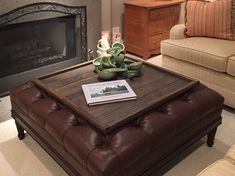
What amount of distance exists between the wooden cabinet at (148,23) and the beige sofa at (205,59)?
55cm

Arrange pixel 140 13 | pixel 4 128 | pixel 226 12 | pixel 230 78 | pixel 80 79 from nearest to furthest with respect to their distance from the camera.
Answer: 1. pixel 80 79
2. pixel 4 128
3. pixel 230 78
4. pixel 226 12
5. pixel 140 13

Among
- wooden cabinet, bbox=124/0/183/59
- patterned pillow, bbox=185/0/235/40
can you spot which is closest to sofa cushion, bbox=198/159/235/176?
patterned pillow, bbox=185/0/235/40

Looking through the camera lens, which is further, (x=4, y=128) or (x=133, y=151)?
(x=4, y=128)

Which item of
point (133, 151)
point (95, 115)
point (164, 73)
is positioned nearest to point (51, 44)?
point (164, 73)

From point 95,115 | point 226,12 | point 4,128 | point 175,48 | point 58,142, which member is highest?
point 226,12

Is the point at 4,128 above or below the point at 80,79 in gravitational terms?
below

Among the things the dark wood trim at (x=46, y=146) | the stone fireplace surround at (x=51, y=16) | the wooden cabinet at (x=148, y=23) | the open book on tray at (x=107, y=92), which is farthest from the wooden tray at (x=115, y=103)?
the wooden cabinet at (x=148, y=23)

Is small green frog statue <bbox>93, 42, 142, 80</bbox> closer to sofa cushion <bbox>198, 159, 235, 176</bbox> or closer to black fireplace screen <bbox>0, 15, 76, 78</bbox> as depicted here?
sofa cushion <bbox>198, 159, 235, 176</bbox>

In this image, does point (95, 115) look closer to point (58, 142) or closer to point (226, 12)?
point (58, 142)

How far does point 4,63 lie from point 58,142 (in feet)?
5.21

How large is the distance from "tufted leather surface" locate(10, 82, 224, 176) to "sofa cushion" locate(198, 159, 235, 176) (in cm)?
37

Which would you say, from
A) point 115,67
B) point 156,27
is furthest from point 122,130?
point 156,27

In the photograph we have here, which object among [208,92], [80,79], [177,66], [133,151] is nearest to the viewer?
[133,151]

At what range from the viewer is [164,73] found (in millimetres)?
2234
